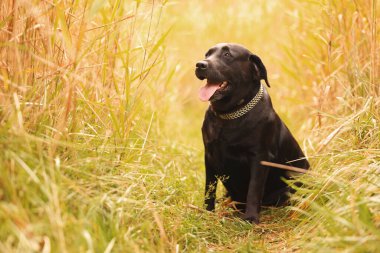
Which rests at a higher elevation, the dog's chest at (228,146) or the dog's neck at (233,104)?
the dog's neck at (233,104)

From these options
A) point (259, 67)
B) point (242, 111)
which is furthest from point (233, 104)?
point (259, 67)

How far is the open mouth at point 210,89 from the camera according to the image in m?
3.63

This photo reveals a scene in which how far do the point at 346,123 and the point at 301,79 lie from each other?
1.78 m

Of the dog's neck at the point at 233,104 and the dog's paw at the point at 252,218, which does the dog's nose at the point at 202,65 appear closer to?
the dog's neck at the point at 233,104

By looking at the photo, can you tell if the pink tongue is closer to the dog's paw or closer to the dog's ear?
the dog's ear

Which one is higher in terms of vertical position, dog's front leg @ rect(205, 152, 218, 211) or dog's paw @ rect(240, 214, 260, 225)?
dog's front leg @ rect(205, 152, 218, 211)

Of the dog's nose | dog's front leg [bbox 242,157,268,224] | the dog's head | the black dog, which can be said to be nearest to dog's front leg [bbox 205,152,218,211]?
the black dog

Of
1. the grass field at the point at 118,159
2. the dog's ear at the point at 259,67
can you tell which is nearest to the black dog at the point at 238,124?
the dog's ear at the point at 259,67

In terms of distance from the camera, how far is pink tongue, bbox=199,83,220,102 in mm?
3625

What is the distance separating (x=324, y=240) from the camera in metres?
2.56

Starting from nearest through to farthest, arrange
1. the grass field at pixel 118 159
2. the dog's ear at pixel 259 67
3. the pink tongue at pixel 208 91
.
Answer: the grass field at pixel 118 159, the pink tongue at pixel 208 91, the dog's ear at pixel 259 67

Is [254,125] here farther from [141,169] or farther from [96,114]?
[96,114]

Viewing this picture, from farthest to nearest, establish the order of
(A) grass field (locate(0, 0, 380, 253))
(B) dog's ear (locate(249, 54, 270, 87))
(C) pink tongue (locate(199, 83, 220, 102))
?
1. (B) dog's ear (locate(249, 54, 270, 87))
2. (C) pink tongue (locate(199, 83, 220, 102))
3. (A) grass field (locate(0, 0, 380, 253))

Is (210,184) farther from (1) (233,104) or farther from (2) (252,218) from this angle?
(1) (233,104)
